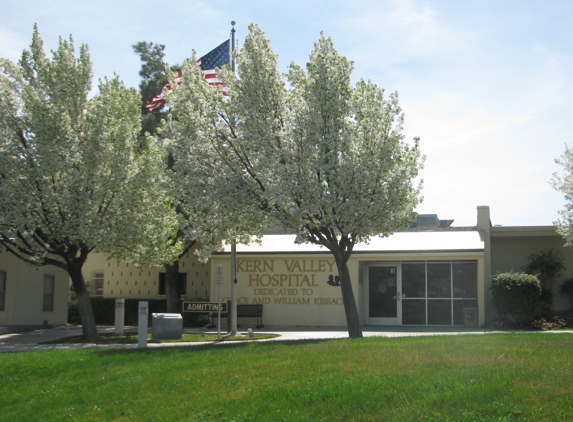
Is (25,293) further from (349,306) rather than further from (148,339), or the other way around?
(349,306)

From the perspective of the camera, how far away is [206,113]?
16.7 m

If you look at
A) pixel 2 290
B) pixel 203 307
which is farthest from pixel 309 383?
pixel 2 290

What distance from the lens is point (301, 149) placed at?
625 inches

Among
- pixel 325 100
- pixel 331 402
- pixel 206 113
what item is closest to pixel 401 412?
pixel 331 402

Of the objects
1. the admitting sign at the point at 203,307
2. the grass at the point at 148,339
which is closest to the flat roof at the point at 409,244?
the admitting sign at the point at 203,307

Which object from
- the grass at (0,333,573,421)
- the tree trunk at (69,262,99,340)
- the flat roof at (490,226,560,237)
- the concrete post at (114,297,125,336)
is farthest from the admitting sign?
the flat roof at (490,226,560,237)

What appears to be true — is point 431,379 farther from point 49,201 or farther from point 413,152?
point 49,201

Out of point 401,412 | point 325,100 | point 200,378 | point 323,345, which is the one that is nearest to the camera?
point 401,412

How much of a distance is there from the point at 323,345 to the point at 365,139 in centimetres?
568

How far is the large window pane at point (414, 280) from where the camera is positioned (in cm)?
2488

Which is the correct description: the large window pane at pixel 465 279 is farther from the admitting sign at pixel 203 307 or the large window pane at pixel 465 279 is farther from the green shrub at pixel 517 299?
the admitting sign at pixel 203 307

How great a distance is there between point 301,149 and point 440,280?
11.3 metres

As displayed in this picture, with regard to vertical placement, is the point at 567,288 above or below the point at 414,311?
above

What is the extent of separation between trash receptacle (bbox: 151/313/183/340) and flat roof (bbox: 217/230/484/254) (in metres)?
5.35
